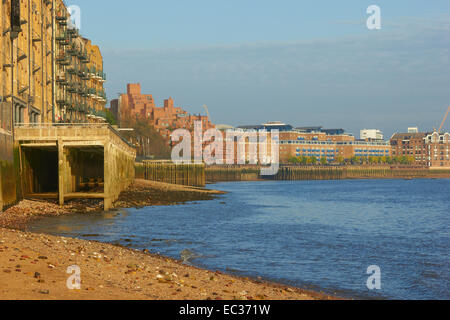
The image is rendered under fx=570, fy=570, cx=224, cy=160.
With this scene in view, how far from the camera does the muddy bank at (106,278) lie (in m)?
13.6

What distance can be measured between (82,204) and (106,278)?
30.3 meters

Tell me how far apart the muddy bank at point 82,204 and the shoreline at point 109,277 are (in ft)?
31.4

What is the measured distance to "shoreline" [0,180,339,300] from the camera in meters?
13.6

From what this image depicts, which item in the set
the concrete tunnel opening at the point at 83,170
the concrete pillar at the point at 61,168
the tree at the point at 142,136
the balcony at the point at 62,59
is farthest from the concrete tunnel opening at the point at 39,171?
the tree at the point at 142,136

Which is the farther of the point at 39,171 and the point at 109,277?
the point at 39,171

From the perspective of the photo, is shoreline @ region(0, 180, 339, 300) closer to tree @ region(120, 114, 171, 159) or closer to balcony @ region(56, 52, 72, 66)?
balcony @ region(56, 52, 72, 66)

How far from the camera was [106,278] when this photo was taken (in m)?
16.2

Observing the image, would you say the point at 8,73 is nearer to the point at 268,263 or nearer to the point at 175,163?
the point at 268,263

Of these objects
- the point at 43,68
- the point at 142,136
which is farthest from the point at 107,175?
the point at 142,136
